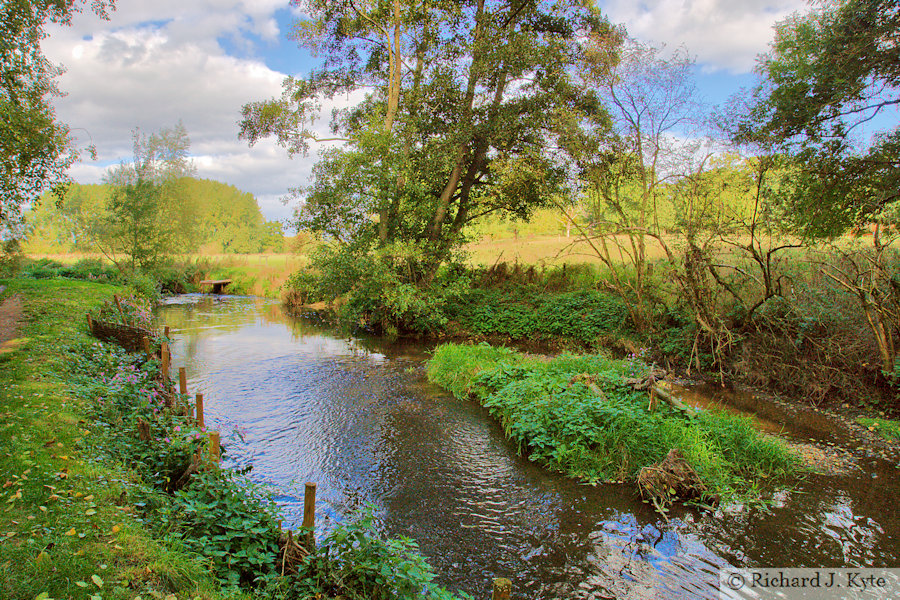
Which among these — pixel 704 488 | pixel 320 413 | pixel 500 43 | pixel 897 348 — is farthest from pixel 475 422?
pixel 500 43

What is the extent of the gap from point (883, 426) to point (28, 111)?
62.3 ft

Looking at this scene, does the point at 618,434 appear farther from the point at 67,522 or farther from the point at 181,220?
the point at 181,220

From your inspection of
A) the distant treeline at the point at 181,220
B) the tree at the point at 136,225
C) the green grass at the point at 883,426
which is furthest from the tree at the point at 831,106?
the tree at the point at 136,225

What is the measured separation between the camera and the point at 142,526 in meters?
3.73

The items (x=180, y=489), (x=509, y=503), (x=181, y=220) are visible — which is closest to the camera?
(x=180, y=489)

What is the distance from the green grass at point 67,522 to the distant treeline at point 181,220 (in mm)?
11052

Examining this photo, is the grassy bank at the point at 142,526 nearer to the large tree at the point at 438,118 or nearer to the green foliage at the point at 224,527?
the green foliage at the point at 224,527

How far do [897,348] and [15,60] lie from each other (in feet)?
68.1

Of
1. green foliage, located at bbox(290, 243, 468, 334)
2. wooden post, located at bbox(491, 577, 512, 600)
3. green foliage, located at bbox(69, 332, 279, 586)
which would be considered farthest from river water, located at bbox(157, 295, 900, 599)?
green foliage, located at bbox(290, 243, 468, 334)

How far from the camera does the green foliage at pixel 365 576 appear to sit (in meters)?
3.45

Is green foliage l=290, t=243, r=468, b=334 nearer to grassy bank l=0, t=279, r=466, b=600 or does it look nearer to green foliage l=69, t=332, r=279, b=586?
green foliage l=69, t=332, r=279, b=586

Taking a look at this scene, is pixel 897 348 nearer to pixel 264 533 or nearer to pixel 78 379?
pixel 264 533

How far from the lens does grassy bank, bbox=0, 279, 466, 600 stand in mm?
3125

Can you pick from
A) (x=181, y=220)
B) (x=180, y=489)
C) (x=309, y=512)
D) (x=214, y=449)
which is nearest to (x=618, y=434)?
(x=309, y=512)
